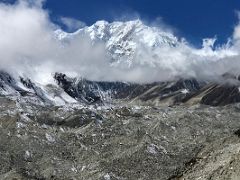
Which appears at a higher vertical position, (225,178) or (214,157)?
(214,157)

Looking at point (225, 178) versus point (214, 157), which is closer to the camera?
point (225, 178)

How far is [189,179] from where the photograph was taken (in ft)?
407

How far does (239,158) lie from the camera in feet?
397

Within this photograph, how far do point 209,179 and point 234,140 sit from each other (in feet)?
170

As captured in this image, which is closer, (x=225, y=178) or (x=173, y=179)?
(x=225, y=178)

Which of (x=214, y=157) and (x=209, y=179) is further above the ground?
(x=214, y=157)

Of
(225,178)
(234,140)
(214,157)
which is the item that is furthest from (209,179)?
(234,140)

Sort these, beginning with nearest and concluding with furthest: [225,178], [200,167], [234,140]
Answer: [225,178] < [200,167] < [234,140]

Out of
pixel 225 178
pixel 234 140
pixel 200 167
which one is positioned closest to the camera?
pixel 225 178

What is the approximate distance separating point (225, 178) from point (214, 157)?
16.4 m

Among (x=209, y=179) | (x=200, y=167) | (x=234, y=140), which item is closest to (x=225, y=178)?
(x=209, y=179)

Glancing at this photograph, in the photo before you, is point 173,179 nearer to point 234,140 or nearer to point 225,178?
point 225,178

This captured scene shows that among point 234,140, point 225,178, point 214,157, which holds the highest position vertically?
point 234,140

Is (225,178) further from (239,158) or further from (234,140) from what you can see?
(234,140)
